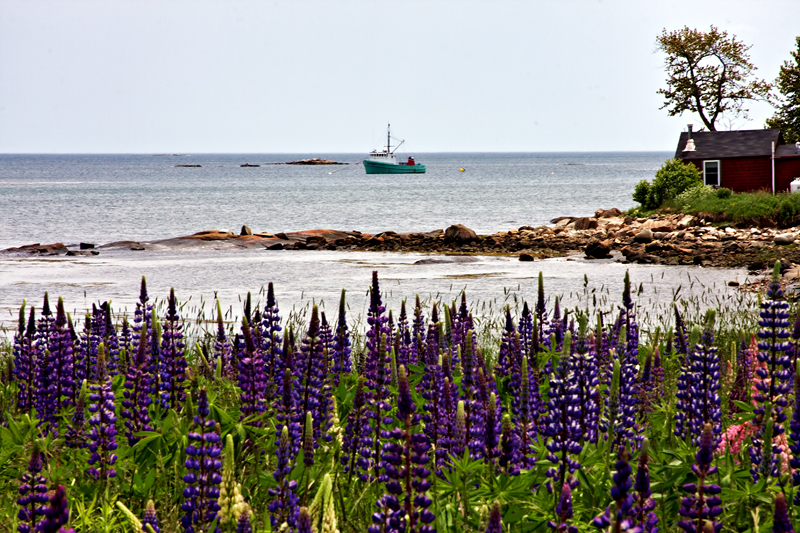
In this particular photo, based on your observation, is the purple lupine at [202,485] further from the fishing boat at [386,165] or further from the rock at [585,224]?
the fishing boat at [386,165]

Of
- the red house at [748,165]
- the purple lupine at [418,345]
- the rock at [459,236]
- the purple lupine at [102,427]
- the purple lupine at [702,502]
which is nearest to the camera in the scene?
the purple lupine at [702,502]

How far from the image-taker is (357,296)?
2116 centimetres

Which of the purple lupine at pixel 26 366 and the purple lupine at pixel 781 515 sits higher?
the purple lupine at pixel 781 515

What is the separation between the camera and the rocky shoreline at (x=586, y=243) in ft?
98.5

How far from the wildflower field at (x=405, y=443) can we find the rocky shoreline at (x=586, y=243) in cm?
2352

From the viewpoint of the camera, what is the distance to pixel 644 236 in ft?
115

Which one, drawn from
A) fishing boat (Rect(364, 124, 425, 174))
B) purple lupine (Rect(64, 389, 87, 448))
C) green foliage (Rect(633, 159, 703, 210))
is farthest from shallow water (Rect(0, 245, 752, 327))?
fishing boat (Rect(364, 124, 425, 174))

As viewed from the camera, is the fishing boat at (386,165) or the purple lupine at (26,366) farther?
the fishing boat at (386,165)

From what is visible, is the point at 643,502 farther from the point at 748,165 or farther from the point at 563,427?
the point at 748,165

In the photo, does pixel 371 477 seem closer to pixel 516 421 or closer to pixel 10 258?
pixel 516 421

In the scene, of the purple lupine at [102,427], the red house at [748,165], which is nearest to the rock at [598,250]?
the red house at [748,165]

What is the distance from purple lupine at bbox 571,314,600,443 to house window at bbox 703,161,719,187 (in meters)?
50.0

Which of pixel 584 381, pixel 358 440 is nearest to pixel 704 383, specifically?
pixel 584 381

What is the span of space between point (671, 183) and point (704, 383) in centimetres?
4353
